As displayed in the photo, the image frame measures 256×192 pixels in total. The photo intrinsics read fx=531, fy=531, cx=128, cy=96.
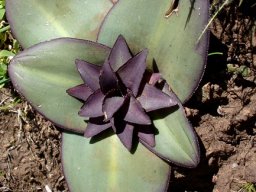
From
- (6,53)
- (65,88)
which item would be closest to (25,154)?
(6,53)

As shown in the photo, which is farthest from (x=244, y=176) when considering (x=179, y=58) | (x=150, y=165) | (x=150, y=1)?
(x=150, y=1)

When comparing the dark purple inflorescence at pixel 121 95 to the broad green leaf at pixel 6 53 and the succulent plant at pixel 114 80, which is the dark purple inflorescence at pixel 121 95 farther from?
the broad green leaf at pixel 6 53

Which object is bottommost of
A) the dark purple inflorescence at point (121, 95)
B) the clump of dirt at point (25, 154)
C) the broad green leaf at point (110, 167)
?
the clump of dirt at point (25, 154)

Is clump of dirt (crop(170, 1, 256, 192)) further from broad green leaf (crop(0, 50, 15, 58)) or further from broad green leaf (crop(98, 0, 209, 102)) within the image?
broad green leaf (crop(0, 50, 15, 58))

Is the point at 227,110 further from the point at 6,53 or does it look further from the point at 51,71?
the point at 6,53

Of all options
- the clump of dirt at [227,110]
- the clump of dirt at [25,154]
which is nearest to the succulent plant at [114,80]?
the clump of dirt at [227,110]

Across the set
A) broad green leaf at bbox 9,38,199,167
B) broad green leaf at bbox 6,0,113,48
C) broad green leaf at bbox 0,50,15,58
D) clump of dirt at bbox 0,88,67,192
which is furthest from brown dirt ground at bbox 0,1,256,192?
broad green leaf at bbox 6,0,113,48

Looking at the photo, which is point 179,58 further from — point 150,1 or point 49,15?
point 49,15
